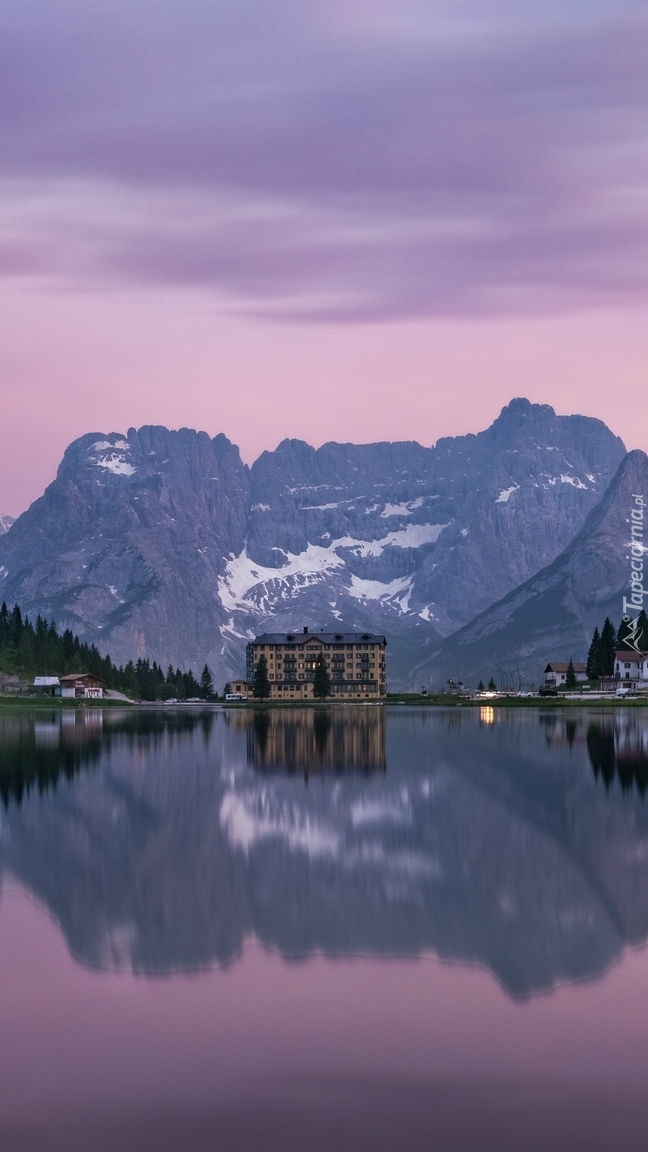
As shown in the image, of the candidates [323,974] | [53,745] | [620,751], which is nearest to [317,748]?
[53,745]

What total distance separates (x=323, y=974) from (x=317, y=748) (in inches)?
3270

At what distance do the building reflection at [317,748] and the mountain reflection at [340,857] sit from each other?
0.80m

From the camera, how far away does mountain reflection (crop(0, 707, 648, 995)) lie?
103 feet

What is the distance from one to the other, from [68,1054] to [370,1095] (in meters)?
5.27

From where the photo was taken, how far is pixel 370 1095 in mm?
20812

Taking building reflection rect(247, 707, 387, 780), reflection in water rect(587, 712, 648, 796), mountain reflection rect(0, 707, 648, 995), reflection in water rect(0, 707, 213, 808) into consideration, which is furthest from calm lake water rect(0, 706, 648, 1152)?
building reflection rect(247, 707, 387, 780)

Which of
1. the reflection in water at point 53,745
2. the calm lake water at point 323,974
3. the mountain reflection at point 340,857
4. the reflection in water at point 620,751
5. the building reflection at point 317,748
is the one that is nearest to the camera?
the calm lake water at point 323,974

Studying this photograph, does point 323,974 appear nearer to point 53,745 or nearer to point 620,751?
point 620,751

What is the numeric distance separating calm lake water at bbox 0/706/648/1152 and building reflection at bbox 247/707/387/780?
24.6 meters

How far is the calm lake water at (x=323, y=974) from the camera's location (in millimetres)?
20062

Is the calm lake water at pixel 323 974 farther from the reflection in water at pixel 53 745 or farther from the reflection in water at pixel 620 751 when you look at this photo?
the reflection in water at pixel 620 751

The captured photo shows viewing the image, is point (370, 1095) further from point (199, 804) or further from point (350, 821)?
point (199, 804)

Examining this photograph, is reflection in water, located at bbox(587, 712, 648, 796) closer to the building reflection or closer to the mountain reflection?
the mountain reflection

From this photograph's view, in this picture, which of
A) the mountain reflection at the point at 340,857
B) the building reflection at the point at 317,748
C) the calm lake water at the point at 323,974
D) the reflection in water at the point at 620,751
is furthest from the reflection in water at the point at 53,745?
the reflection in water at the point at 620,751
